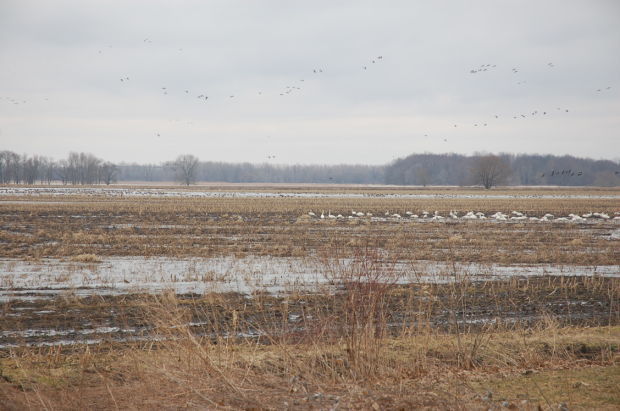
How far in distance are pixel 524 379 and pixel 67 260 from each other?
1769 cm

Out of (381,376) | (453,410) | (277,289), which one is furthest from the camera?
(277,289)

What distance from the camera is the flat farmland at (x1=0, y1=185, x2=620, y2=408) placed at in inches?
313

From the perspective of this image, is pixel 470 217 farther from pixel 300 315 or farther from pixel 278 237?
pixel 300 315

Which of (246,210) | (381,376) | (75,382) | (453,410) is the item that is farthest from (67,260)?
(246,210)

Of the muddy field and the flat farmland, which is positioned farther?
the muddy field

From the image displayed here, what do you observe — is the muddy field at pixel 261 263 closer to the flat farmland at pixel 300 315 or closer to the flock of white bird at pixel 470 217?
the flat farmland at pixel 300 315

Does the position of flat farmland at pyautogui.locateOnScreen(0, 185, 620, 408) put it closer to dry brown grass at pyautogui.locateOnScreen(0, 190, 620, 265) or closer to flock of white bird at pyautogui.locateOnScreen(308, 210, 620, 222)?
dry brown grass at pyautogui.locateOnScreen(0, 190, 620, 265)

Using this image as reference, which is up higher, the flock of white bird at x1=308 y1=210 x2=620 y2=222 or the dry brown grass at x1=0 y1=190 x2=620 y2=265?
the flock of white bird at x1=308 y1=210 x2=620 y2=222

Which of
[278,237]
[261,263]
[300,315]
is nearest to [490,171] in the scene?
[278,237]

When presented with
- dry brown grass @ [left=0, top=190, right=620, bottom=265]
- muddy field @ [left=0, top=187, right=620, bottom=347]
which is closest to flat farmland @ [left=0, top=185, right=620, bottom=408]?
muddy field @ [left=0, top=187, right=620, bottom=347]

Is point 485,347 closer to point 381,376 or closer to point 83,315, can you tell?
point 381,376

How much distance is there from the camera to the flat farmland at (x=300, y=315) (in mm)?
7941

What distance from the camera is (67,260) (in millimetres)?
21562

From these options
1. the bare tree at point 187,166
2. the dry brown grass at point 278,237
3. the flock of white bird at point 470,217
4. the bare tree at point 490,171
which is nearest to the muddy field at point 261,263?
the dry brown grass at point 278,237
